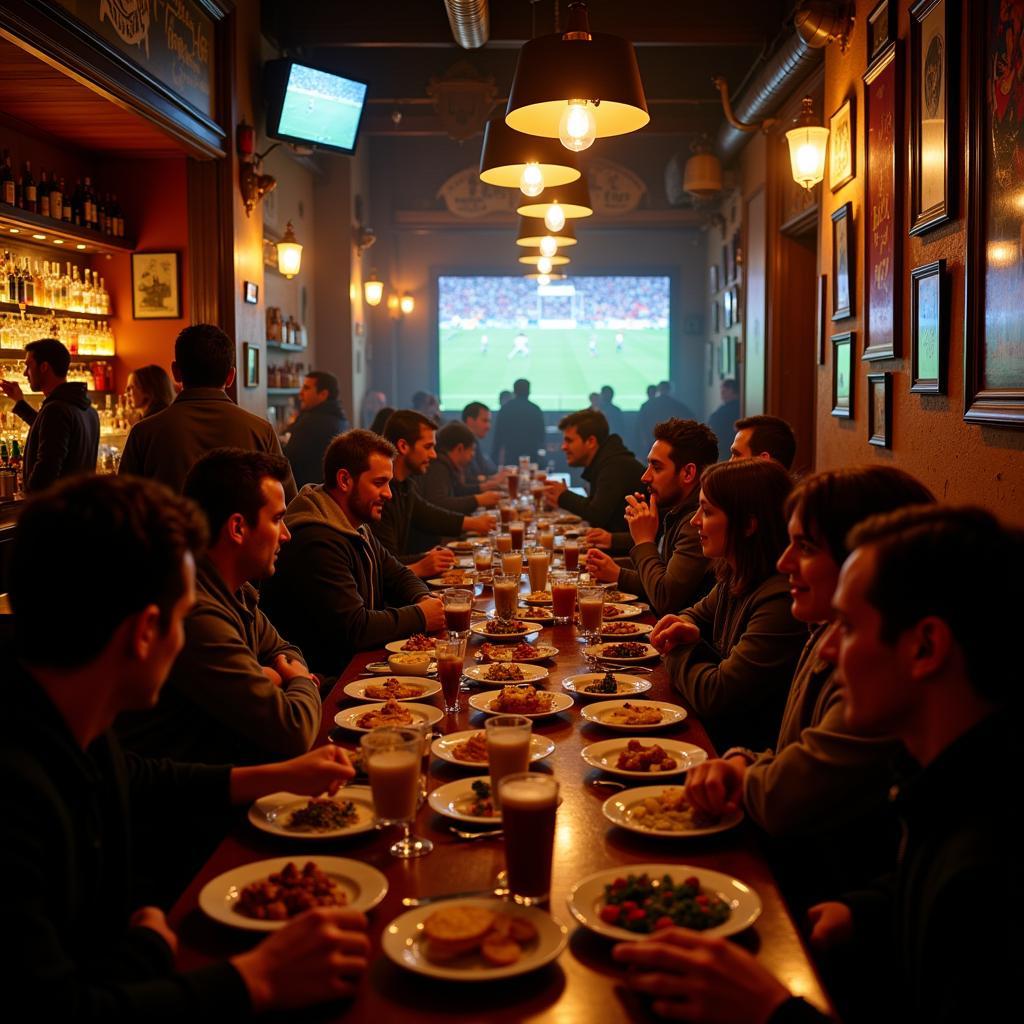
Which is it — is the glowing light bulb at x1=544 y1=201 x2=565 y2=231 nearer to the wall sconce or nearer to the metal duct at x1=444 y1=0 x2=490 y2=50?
the metal duct at x1=444 y1=0 x2=490 y2=50

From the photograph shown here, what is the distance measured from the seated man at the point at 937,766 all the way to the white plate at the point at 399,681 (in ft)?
4.45

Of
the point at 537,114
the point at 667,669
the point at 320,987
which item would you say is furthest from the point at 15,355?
the point at 320,987

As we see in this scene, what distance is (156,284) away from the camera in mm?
7203

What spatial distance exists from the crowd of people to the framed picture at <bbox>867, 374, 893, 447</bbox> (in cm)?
207

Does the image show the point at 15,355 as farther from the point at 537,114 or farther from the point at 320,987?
the point at 320,987

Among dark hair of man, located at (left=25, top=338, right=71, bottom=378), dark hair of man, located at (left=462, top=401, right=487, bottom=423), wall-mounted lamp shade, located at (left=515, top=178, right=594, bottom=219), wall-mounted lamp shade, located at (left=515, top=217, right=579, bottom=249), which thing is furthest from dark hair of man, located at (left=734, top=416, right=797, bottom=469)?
dark hair of man, located at (left=462, top=401, right=487, bottom=423)

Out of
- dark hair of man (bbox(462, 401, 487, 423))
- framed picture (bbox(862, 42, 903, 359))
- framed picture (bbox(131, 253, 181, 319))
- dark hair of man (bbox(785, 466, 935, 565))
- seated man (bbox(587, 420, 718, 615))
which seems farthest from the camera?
dark hair of man (bbox(462, 401, 487, 423))

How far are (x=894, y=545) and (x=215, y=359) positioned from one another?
3927mm

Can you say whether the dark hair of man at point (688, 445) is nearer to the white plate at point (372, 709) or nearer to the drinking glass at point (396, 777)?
the white plate at point (372, 709)

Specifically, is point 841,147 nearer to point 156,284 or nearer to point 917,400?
point 917,400

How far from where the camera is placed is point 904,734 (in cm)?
143

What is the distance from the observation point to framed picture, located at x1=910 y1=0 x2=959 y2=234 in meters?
3.88

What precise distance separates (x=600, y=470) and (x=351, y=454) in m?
2.90

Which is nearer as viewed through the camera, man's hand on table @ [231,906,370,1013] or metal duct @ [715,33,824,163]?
man's hand on table @ [231,906,370,1013]
